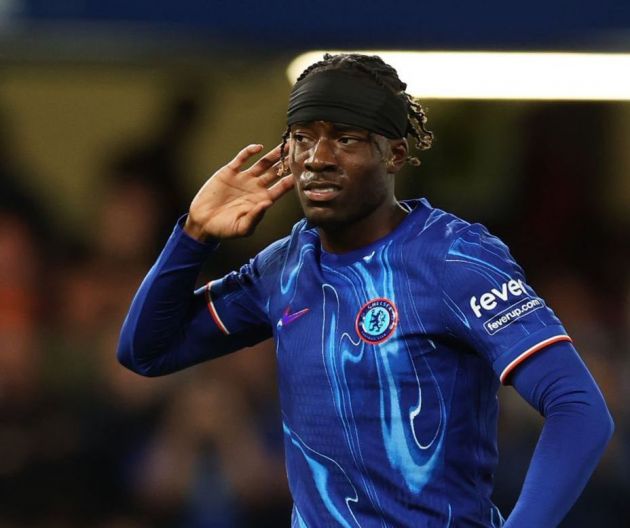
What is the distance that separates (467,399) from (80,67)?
9.79ft

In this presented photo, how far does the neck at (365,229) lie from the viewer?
9.54ft

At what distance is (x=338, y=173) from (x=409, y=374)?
42 cm

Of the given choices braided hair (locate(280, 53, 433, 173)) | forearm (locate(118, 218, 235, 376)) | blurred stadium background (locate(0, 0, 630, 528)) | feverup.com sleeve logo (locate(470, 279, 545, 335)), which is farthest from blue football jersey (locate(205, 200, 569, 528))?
blurred stadium background (locate(0, 0, 630, 528))

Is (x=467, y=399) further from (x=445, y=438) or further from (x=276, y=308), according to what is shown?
(x=276, y=308)

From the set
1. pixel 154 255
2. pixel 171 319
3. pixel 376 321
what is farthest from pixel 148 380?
pixel 376 321

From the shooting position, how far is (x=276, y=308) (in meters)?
3.03

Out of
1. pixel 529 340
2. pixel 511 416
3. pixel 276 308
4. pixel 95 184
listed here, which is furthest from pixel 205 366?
pixel 529 340

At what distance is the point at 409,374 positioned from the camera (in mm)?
2732

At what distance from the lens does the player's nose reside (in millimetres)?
2836

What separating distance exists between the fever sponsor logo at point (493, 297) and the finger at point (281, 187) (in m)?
0.61

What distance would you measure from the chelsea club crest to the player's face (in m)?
0.19

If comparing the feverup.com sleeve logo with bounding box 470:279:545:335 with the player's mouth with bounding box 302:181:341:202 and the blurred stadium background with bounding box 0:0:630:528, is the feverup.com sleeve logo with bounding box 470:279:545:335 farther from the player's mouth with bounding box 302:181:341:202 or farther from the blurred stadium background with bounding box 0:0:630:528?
the blurred stadium background with bounding box 0:0:630:528

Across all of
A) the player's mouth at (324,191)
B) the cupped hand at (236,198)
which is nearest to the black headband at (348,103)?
the player's mouth at (324,191)

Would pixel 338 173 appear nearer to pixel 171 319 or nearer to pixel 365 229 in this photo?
pixel 365 229
